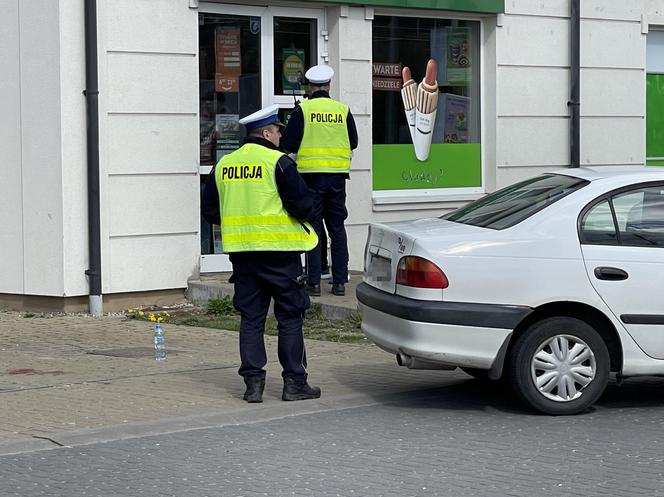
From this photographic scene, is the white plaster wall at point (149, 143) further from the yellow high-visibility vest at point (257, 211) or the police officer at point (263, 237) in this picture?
the yellow high-visibility vest at point (257, 211)

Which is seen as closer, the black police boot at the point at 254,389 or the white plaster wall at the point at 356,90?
the black police boot at the point at 254,389

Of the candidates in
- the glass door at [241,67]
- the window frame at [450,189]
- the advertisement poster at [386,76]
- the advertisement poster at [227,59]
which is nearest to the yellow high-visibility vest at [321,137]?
the glass door at [241,67]

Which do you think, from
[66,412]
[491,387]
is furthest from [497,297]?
[66,412]

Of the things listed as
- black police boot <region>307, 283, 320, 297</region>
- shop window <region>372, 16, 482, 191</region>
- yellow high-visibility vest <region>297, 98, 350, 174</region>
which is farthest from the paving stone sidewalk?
shop window <region>372, 16, 482, 191</region>

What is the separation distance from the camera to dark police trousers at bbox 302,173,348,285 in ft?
39.0

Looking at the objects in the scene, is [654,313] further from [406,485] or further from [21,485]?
[21,485]

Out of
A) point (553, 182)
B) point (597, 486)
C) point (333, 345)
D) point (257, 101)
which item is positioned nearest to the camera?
point (597, 486)

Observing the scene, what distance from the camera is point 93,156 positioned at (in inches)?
487

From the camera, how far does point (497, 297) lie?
25.9 feet

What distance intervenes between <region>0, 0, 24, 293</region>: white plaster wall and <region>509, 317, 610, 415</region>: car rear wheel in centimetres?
633

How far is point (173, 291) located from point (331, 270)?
1691mm

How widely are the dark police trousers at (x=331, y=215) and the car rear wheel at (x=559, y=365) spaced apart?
4.16 metres

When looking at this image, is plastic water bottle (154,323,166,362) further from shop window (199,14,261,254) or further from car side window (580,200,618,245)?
car side window (580,200,618,245)

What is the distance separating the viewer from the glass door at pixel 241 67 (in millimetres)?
13516
